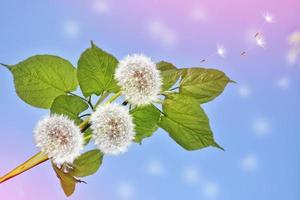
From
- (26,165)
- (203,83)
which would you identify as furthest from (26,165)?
(203,83)

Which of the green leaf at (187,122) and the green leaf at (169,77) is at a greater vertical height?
the green leaf at (169,77)

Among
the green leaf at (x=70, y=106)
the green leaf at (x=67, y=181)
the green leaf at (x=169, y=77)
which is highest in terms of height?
the green leaf at (x=169, y=77)

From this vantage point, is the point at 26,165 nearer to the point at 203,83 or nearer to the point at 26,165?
the point at 26,165
